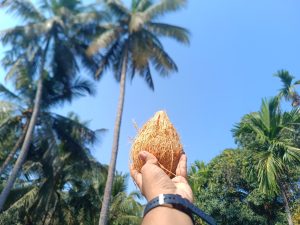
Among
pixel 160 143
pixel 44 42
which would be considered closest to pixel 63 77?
pixel 44 42

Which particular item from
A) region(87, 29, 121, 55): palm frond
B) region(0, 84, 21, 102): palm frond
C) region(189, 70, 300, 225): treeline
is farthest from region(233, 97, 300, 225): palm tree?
region(0, 84, 21, 102): palm frond

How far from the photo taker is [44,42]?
779 inches

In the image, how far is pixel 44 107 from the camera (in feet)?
68.1

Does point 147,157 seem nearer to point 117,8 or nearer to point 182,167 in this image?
point 182,167

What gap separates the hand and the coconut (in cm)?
7

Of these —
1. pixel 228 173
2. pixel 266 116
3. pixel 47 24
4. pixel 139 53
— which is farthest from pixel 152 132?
pixel 228 173

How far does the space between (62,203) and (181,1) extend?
12.2m

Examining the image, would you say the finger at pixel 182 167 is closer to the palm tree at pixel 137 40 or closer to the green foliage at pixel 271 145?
the green foliage at pixel 271 145

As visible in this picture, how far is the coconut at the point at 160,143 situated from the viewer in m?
2.24

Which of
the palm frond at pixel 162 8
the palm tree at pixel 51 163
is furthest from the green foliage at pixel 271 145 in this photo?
the palm tree at pixel 51 163

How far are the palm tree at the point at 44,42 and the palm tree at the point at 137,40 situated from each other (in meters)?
1.37

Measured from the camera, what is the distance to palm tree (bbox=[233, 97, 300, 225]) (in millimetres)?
13711

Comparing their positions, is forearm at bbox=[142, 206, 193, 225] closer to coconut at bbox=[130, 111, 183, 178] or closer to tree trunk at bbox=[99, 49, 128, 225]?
coconut at bbox=[130, 111, 183, 178]

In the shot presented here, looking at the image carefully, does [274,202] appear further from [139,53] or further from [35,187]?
[35,187]
